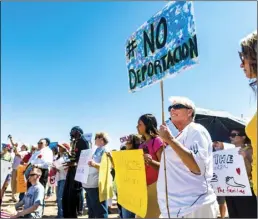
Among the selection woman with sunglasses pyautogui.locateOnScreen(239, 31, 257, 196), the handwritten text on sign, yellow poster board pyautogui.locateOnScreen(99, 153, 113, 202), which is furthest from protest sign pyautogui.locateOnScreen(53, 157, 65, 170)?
woman with sunglasses pyautogui.locateOnScreen(239, 31, 257, 196)

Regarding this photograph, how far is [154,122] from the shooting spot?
11.5 ft

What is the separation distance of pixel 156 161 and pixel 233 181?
1.68 metres

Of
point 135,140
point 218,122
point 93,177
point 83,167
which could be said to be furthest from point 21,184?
point 218,122

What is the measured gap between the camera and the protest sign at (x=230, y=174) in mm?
4281

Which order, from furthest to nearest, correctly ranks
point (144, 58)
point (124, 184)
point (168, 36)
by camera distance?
point (124, 184) → point (144, 58) → point (168, 36)

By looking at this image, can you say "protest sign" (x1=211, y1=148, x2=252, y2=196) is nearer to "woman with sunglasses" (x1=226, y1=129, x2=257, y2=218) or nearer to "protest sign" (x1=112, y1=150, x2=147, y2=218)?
"woman with sunglasses" (x1=226, y1=129, x2=257, y2=218)

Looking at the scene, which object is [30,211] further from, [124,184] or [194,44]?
[194,44]

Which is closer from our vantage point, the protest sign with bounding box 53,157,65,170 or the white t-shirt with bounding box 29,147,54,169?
the white t-shirt with bounding box 29,147,54,169

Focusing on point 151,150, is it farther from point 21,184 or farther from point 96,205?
point 21,184

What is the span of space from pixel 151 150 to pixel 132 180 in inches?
17.9

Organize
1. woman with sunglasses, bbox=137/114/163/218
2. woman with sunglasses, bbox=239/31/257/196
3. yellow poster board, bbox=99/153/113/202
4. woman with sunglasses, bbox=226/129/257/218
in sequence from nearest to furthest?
woman with sunglasses, bbox=239/31/257/196 → woman with sunglasses, bbox=137/114/163/218 → woman with sunglasses, bbox=226/129/257/218 → yellow poster board, bbox=99/153/113/202

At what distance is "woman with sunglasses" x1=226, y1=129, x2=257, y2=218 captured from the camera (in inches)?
165

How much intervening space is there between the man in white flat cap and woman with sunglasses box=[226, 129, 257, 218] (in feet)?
5.90

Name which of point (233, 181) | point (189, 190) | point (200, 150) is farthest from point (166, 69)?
point (233, 181)
